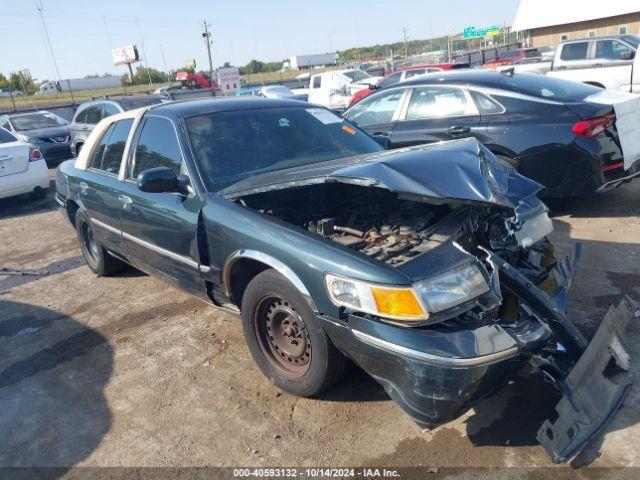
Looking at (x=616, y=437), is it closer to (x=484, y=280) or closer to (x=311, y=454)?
(x=484, y=280)

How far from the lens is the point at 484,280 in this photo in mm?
2623

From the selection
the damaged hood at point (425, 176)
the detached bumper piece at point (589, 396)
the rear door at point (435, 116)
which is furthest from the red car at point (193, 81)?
the detached bumper piece at point (589, 396)

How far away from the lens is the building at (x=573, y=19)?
110 feet

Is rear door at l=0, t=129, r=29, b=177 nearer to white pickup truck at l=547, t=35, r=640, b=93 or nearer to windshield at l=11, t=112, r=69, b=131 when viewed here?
windshield at l=11, t=112, r=69, b=131

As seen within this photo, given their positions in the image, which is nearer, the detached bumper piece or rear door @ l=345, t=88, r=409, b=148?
the detached bumper piece

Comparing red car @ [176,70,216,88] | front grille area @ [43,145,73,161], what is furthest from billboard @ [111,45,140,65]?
front grille area @ [43,145,73,161]

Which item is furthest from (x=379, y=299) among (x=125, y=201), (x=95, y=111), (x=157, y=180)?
(x=95, y=111)

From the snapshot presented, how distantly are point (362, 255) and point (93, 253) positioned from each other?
4039mm

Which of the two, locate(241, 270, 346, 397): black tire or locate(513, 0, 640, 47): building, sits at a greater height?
locate(513, 0, 640, 47): building

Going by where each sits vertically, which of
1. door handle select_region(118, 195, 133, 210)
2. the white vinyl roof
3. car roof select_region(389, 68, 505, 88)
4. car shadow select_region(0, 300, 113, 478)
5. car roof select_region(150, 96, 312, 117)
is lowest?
car shadow select_region(0, 300, 113, 478)

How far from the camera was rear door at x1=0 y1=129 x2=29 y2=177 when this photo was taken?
29.2ft

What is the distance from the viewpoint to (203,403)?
10.7ft

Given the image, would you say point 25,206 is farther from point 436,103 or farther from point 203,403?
point 203,403

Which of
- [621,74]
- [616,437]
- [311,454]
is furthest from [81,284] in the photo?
[621,74]
